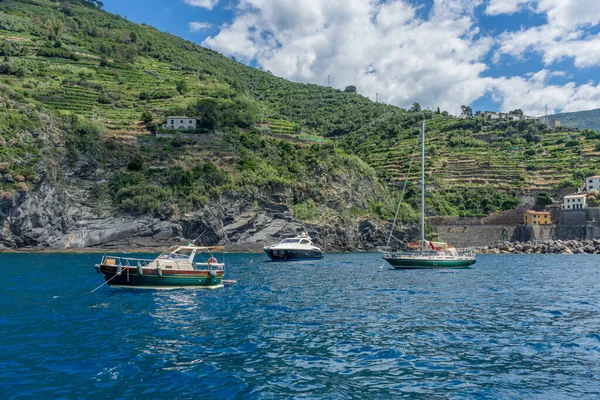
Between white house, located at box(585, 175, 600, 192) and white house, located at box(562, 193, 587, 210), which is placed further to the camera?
white house, located at box(585, 175, 600, 192)

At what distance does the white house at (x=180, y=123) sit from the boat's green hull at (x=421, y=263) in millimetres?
57849

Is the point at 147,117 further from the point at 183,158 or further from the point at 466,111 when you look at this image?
the point at 466,111

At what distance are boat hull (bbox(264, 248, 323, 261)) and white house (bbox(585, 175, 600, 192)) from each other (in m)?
68.2

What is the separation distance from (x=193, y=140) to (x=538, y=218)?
216 feet

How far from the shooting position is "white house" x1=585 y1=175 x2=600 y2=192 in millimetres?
94500

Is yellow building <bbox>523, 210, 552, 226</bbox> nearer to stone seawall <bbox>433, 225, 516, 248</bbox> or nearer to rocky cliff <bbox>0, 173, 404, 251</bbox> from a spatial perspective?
stone seawall <bbox>433, 225, 516, 248</bbox>

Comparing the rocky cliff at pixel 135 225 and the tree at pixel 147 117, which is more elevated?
the tree at pixel 147 117

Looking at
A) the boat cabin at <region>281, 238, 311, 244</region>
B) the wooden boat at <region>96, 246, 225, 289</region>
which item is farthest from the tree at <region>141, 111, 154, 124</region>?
the wooden boat at <region>96, 246, 225, 289</region>

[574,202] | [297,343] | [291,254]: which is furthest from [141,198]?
[574,202]

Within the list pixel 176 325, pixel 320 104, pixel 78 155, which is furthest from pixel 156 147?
pixel 320 104

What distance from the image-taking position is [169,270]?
2866cm

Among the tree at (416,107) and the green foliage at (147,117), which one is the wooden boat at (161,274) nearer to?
the green foliage at (147,117)

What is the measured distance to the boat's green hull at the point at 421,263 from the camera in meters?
44.1

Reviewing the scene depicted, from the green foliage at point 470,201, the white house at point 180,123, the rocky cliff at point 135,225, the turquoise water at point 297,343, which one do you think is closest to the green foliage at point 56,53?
the white house at point 180,123
